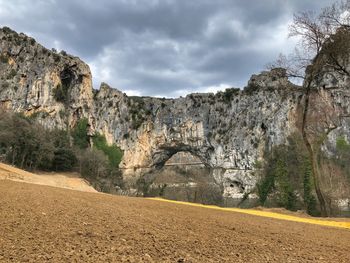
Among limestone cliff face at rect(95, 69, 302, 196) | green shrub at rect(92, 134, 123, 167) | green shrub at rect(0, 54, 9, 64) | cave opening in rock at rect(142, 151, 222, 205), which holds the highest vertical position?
green shrub at rect(0, 54, 9, 64)

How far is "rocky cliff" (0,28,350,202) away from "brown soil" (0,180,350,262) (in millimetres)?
58695

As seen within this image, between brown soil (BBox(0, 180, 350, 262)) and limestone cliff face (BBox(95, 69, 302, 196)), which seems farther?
limestone cliff face (BBox(95, 69, 302, 196))

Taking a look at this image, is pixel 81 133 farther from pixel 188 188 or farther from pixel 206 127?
pixel 188 188

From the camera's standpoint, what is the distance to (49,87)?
2591 inches

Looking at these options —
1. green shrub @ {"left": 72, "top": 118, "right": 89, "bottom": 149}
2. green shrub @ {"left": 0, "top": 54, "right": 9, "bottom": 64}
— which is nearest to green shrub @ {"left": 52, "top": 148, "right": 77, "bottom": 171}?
green shrub @ {"left": 72, "top": 118, "right": 89, "bottom": 149}

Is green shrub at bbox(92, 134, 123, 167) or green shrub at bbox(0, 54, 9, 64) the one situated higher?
green shrub at bbox(0, 54, 9, 64)

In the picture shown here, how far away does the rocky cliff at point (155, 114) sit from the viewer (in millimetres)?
63875

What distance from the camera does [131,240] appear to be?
17.0 feet

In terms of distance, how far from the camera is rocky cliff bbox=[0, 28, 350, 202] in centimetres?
6388

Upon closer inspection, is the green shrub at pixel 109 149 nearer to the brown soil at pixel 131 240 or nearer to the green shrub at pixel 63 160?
the green shrub at pixel 63 160

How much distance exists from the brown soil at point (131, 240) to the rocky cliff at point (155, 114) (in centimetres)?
5869

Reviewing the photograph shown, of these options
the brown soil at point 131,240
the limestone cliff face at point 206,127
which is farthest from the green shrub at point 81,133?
the brown soil at point 131,240

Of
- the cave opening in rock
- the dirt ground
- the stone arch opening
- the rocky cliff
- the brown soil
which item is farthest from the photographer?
the stone arch opening

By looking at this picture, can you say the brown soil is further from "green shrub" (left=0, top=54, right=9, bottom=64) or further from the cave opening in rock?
"green shrub" (left=0, top=54, right=9, bottom=64)
